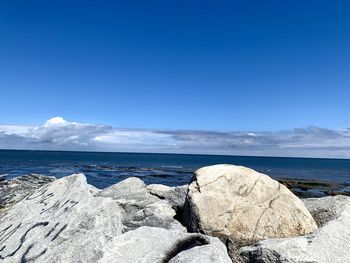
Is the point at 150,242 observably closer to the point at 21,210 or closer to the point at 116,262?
the point at 116,262

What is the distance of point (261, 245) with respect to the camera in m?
8.80

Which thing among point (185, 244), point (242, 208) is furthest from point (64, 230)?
point (242, 208)

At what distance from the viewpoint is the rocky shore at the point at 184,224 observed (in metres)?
7.61

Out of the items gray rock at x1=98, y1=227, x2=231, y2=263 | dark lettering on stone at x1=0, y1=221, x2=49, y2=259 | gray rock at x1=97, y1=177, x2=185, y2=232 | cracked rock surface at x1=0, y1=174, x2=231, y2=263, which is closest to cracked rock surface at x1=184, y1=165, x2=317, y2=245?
gray rock at x1=97, y1=177, x2=185, y2=232

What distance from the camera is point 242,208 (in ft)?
36.6

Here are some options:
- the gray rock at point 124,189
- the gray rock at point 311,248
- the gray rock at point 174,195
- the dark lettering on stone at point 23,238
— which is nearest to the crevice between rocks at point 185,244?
the gray rock at point 311,248

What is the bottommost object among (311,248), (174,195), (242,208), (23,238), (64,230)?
(23,238)

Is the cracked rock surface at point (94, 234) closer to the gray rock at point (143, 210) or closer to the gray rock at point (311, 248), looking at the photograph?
the gray rock at point (143, 210)

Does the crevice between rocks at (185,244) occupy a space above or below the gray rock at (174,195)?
below

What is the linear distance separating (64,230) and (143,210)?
384 cm

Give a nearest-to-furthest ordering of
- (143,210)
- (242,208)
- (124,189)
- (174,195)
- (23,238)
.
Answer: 1. (23,238)
2. (242,208)
3. (143,210)
4. (174,195)
5. (124,189)

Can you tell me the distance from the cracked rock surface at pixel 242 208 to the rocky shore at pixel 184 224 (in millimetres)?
28

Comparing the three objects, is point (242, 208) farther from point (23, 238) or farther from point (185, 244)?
point (23, 238)

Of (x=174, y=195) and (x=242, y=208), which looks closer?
(x=242, y=208)
